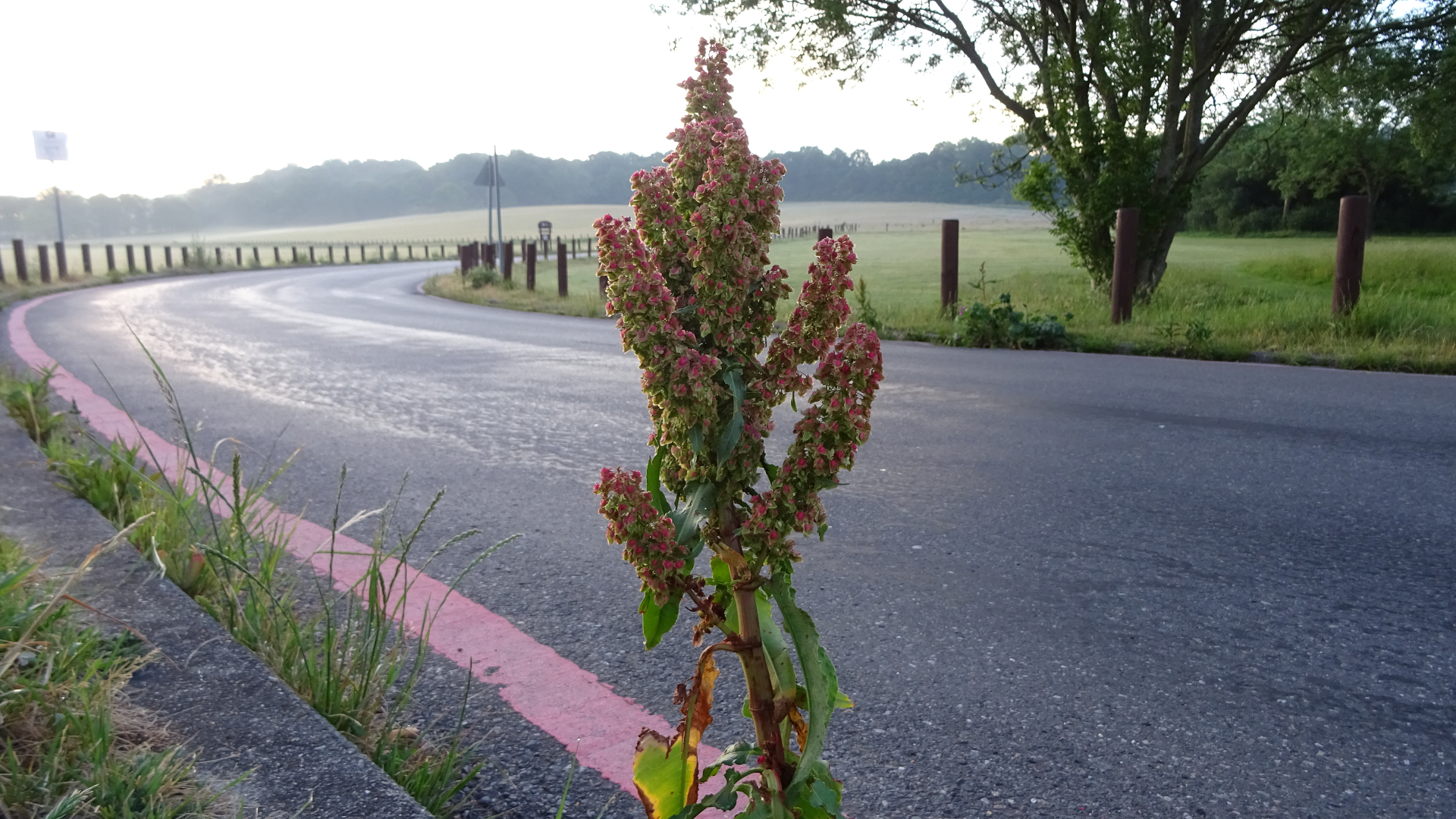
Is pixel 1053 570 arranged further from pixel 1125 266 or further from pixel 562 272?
pixel 562 272

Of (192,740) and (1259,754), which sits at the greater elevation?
(192,740)

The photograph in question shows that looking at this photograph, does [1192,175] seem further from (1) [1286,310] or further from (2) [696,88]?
(2) [696,88]

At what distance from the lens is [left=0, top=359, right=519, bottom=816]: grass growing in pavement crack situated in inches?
83.7

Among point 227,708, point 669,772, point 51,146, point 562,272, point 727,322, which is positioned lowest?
point 227,708

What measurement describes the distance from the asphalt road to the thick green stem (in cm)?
67

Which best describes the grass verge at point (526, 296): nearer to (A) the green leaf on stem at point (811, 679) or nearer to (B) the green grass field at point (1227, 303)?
(B) the green grass field at point (1227, 303)

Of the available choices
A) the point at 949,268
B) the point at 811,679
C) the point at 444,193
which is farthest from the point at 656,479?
the point at 444,193

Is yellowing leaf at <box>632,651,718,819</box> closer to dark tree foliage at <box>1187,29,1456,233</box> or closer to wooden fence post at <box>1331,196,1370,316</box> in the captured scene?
wooden fence post at <box>1331,196,1370,316</box>

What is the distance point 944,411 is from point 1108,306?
693 centimetres

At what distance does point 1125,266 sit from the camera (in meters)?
11.0

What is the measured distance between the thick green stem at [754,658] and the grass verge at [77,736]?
2.89ft

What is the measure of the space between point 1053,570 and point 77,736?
2.73 meters

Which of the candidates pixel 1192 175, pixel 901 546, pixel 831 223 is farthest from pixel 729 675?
pixel 831 223

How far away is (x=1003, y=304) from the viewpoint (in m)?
10.2
